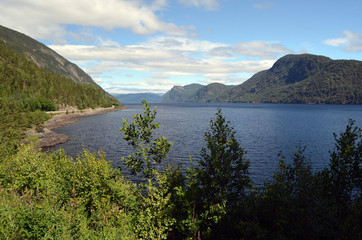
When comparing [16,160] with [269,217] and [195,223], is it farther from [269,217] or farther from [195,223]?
[269,217]

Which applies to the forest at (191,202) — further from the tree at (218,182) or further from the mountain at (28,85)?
the mountain at (28,85)

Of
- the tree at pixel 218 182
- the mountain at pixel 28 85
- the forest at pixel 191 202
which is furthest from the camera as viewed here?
the mountain at pixel 28 85

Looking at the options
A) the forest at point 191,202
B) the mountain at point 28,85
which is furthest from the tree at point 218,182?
the mountain at point 28,85

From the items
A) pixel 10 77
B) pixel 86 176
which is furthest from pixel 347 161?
pixel 10 77

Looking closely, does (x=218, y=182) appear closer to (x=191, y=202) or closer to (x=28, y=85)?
(x=191, y=202)

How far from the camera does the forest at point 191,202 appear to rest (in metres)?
12.6

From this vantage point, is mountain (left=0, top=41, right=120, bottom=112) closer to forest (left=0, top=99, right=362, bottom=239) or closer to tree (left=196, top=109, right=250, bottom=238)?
forest (left=0, top=99, right=362, bottom=239)

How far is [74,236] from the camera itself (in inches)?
559

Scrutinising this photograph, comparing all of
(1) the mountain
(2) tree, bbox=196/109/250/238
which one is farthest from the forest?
(1) the mountain

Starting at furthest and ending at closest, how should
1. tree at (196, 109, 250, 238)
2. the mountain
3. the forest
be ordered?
the mountain, tree at (196, 109, 250, 238), the forest

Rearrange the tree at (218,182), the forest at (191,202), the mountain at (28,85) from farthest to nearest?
the mountain at (28,85)
the tree at (218,182)
the forest at (191,202)

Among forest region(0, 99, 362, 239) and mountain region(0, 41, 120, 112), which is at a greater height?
mountain region(0, 41, 120, 112)

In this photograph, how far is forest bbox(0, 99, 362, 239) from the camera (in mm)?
12617

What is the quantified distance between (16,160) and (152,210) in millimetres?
15770
